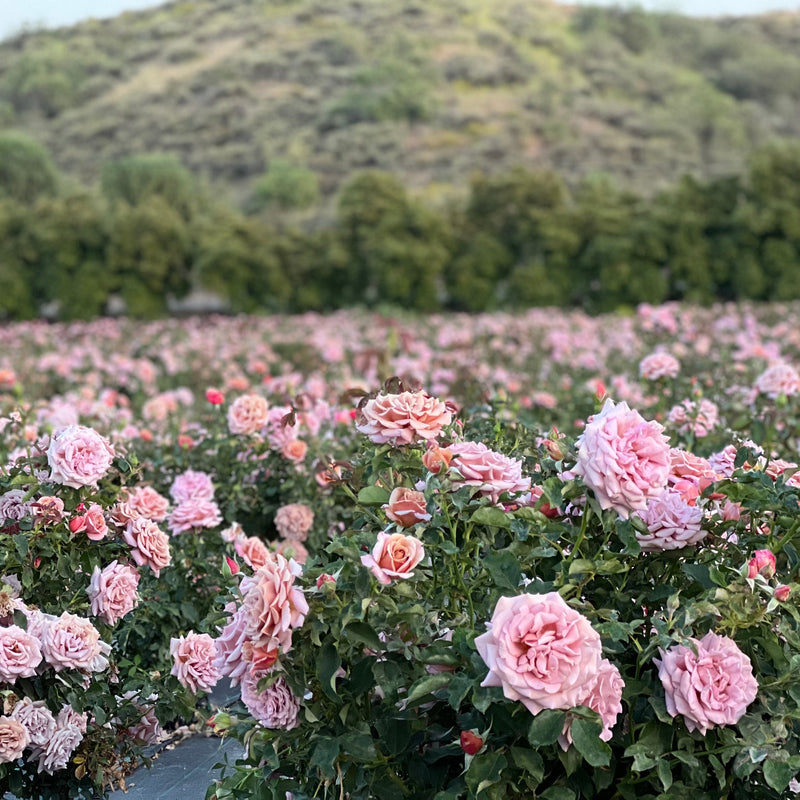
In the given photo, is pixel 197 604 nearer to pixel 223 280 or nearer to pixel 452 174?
pixel 223 280

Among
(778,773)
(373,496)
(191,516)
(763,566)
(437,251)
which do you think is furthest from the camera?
(437,251)

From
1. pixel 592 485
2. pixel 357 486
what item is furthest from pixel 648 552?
pixel 357 486

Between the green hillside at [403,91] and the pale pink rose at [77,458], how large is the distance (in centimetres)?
3060

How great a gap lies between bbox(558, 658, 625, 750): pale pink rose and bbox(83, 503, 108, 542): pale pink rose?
118 centimetres

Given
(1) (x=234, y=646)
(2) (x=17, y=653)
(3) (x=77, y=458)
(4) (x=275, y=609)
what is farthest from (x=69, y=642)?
(4) (x=275, y=609)

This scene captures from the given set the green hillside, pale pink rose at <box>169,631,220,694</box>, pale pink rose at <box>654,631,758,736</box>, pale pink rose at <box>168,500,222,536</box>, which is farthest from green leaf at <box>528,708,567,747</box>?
the green hillside

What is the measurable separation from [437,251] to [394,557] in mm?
16074

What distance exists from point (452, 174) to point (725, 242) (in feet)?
66.0

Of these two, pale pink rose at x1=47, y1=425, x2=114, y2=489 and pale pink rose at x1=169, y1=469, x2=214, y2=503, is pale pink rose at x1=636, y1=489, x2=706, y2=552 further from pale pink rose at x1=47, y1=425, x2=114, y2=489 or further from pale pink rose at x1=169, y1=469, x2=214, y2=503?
pale pink rose at x1=169, y1=469, x2=214, y2=503

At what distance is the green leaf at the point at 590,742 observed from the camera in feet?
3.99

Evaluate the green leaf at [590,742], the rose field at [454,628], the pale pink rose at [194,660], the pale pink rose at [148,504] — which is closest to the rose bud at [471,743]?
the rose field at [454,628]

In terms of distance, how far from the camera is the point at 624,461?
4.25 ft

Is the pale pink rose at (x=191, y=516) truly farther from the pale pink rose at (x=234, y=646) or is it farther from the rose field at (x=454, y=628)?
the pale pink rose at (x=234, y=646)

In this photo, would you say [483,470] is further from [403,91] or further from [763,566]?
[403,91]
